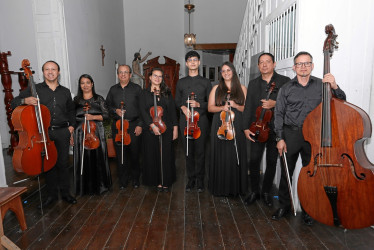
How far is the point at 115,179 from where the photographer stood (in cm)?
368

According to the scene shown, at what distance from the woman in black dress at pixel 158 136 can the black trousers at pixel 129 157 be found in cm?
15

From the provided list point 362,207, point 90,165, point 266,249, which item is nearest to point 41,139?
point 90,165

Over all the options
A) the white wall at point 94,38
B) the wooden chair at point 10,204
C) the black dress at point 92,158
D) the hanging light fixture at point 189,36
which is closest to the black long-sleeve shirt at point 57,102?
the black dress at point 92,158

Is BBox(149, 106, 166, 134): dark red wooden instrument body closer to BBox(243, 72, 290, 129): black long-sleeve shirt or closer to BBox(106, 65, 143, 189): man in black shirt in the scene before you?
BBox(106, 65, 143, 189): man in black shirt

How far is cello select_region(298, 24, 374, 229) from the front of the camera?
70.8 inches

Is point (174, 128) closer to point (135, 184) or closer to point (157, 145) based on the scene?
point (157, 145)

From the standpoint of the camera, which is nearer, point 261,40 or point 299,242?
point 299,242

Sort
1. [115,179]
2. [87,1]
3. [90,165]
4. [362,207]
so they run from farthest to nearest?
[87,1] < [115,179] < [90,165] < [362,207]

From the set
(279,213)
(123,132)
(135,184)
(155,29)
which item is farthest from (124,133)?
(155,29)

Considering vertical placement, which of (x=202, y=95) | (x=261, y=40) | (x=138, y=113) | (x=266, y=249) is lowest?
(x=266, y=249)

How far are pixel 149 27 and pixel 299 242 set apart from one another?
7.70 m

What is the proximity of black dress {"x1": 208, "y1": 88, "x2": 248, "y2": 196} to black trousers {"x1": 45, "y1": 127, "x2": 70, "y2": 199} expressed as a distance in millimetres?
1512

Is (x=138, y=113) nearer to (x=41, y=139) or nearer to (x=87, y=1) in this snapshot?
(x=41, y=139)

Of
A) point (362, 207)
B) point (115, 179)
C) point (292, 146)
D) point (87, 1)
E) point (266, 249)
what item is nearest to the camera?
point (362, 207)
